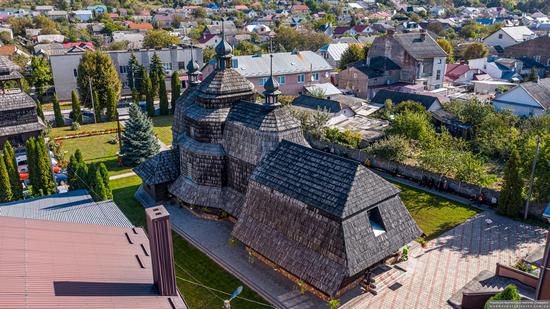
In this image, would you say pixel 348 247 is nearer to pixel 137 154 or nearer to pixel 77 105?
pixel 137 154

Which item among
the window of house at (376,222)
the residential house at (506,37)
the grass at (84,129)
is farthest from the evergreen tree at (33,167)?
the residential house at (506,37)

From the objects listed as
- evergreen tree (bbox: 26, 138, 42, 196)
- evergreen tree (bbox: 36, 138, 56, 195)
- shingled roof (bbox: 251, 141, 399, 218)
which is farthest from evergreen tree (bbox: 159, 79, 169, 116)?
shingled roof (bbox: 251, 141, 399, 218)

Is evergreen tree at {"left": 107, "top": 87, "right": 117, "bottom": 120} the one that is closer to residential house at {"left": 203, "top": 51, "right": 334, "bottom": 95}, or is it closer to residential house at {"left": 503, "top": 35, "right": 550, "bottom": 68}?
residential house at {"left": 203, "top": 51, "right": 334, "bottom": 95}

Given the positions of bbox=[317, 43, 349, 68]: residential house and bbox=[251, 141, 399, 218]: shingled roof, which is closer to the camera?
bbox=[251, 141, 399, 218]: shingled roof

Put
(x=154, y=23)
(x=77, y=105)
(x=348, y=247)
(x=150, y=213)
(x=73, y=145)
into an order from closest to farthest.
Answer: (x=150, y=213) < (x=348, y=247) < (x=73, y=145) < (x=77, y=105) < (x=154, y=23)

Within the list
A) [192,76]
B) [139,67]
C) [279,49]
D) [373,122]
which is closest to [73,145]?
[192,76]

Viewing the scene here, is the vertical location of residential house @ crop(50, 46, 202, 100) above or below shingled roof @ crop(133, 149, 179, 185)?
above

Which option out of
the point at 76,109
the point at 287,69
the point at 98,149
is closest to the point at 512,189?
the point at 98,149
